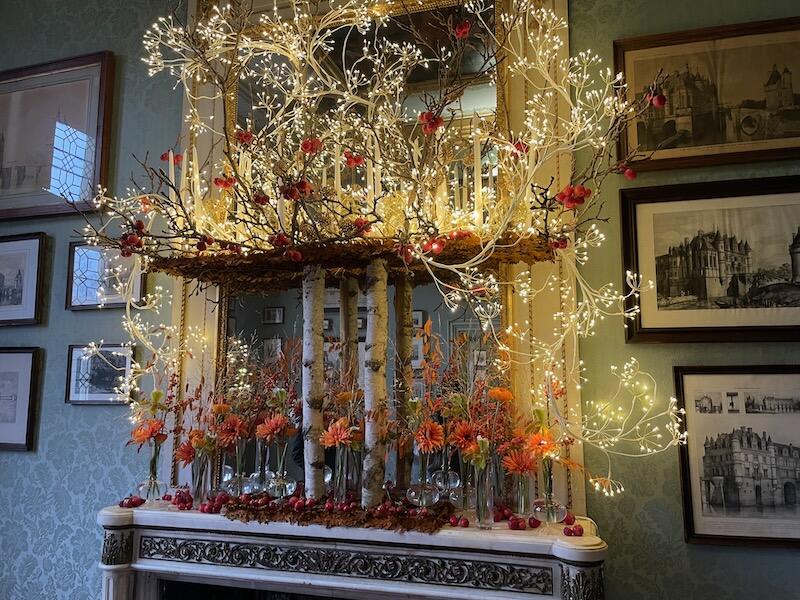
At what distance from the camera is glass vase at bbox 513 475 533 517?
6.38 ft

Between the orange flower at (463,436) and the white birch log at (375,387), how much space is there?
0.75 feet

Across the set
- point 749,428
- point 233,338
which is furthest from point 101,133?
point 749,428

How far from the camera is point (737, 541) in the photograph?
189cm

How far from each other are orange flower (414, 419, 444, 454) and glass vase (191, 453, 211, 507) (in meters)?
0.79

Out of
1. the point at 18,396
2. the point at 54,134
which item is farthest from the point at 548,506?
the point at 54,134

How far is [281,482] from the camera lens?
2127 millimetres

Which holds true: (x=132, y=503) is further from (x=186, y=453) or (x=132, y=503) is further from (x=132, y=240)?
(x=132, y=240)

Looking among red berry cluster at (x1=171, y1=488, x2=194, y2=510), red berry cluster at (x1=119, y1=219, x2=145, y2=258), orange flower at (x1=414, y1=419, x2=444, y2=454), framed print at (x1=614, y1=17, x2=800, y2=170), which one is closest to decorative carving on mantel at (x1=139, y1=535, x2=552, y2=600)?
red berry cluster at (x1=171, y1=488, x2=194, y2=510)

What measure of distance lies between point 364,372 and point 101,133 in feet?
5.50

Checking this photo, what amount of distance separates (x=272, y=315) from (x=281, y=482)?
0.61m

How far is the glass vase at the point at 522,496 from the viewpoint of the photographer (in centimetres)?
195

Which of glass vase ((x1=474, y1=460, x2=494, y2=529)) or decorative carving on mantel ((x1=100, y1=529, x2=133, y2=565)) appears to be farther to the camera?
decorative carving on mantel ((x1=100, y1=529, x2=133, y2=565))

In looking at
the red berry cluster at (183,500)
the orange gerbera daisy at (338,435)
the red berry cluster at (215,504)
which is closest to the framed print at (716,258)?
the orange gerbera daisy at (338,435)

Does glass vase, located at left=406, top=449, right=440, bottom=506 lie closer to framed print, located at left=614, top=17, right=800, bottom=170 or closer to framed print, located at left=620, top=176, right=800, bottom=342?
framed print, located at left=620, top=176, right=800, bottom=342
